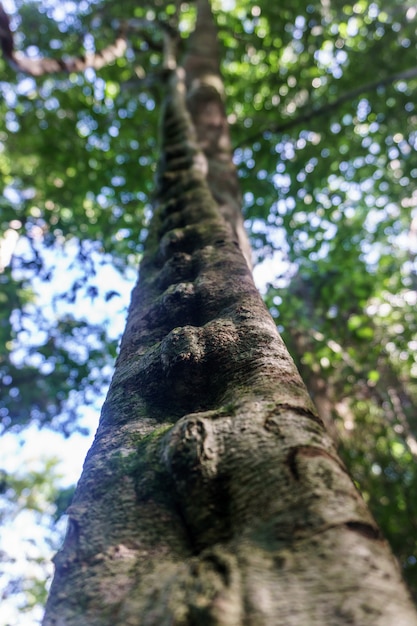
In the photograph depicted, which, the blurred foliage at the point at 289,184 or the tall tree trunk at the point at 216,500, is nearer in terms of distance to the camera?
the tall tree trunk at the point at 216,500

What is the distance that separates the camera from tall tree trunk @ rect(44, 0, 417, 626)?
0.90 m

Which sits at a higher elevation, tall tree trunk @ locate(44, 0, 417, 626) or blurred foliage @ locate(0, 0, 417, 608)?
blurred foliage @ locate(0, 0, 417, 608)

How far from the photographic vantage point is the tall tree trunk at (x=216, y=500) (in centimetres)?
90

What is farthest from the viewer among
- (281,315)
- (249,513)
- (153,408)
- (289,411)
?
(281,315)

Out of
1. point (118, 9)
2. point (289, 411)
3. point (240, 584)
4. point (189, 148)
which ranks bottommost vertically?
point (240, 584)

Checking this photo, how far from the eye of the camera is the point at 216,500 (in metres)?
1.19

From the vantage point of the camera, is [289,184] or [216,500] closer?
[216,500]

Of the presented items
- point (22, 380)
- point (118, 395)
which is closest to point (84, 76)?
point (22, 380)

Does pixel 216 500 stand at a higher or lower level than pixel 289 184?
lower

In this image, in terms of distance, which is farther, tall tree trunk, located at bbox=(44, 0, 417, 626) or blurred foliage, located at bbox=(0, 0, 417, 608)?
blurred foliage, located at bbox=(0, 0, 417, 608)

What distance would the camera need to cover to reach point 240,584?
36.1 inches

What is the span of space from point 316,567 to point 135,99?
7857mm

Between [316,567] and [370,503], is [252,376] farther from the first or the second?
[370,503]

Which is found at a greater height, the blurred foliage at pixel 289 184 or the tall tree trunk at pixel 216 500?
the blurred foliage at pixel 289 184
